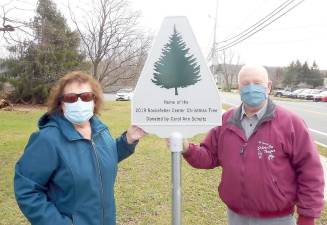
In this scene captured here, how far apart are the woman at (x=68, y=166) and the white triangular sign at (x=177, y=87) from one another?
320 mm

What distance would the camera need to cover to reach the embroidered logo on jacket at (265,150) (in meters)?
2.70

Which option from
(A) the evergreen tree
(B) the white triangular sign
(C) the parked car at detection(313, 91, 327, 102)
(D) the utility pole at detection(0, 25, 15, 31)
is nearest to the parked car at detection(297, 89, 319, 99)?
(C) the parked car at detection(313, 91, 327, 102)

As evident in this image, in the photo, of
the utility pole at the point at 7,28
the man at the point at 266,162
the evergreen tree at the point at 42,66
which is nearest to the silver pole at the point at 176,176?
the man at the point at 266,162

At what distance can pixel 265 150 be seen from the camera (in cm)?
272

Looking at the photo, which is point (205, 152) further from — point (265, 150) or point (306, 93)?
point (306, 93)

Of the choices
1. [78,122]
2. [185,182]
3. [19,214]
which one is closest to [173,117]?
[78,122]

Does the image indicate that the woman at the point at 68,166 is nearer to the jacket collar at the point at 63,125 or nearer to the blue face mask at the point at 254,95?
the jacket collar at the point at 63,125

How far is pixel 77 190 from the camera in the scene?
2463mm

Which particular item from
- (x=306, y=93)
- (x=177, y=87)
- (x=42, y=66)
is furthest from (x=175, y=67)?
(x=306, y=93)

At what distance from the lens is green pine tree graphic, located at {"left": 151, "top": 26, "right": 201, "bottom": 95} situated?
2.50 meters

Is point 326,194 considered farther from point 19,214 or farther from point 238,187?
point 19,214

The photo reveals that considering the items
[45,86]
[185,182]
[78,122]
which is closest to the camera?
[78,122]

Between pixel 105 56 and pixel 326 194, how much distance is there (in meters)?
21.1

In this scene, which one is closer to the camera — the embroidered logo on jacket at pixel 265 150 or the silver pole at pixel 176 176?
the silver pole at pixel 176 176
